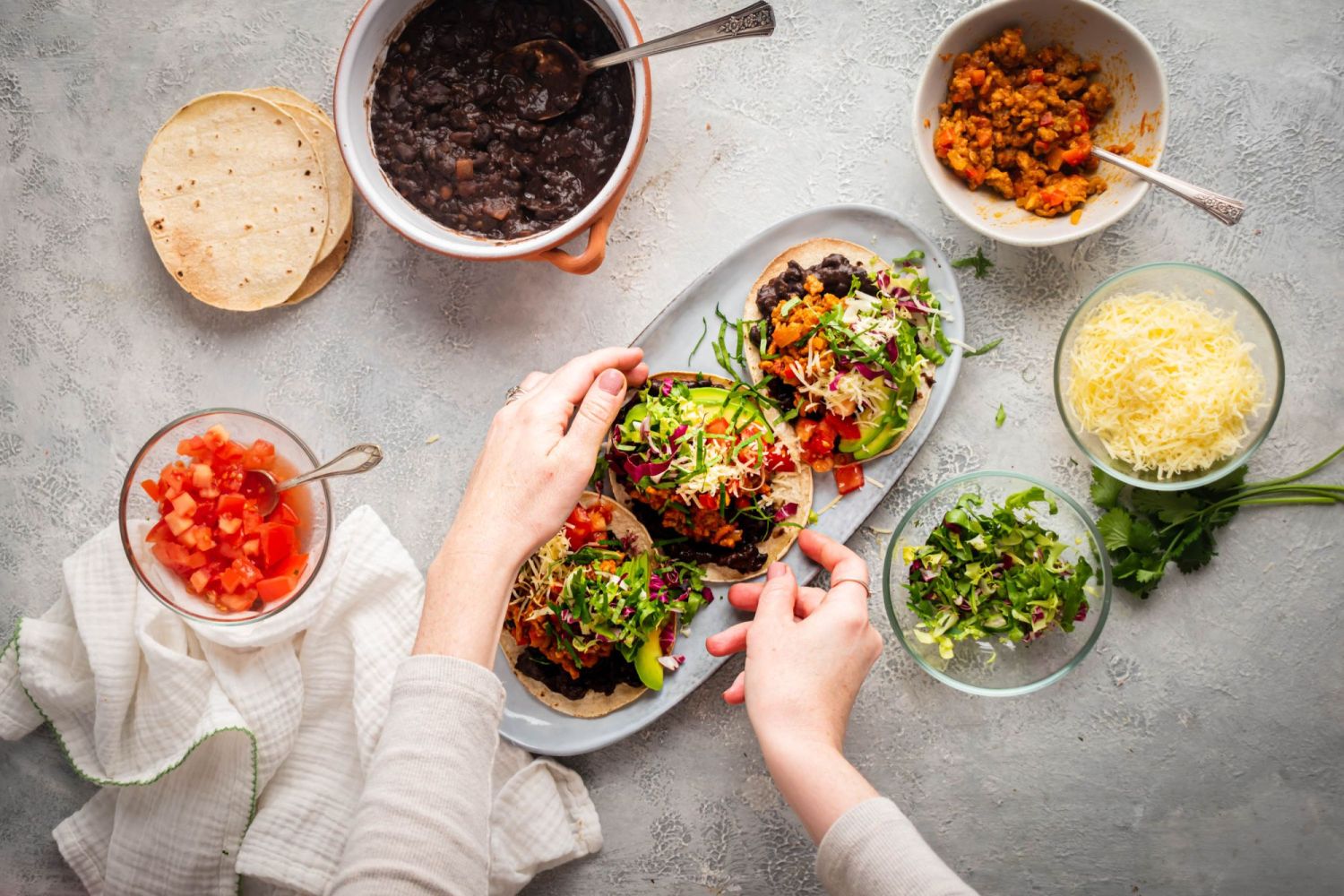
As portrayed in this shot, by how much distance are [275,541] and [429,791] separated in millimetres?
1046

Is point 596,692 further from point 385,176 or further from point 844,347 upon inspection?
point 385,176

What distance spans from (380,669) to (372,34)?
6.57ft

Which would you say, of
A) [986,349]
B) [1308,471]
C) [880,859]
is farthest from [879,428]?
[1308,471]

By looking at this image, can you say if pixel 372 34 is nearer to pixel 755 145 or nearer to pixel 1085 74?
pixel 755 145

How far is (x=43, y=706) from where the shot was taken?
3117mm

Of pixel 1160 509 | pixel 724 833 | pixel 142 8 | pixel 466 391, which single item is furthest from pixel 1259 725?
pixel 142 8

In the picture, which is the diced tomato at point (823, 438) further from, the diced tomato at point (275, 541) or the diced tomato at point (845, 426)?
the diced tomato at point (275, 541)

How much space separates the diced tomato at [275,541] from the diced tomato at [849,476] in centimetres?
174

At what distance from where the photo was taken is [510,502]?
2.52m

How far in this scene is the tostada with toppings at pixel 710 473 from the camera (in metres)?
2.94

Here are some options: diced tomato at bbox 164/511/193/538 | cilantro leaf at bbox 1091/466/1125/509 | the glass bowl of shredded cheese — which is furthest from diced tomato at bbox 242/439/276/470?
cilantro leaf at bbox 1091/466/1125/509

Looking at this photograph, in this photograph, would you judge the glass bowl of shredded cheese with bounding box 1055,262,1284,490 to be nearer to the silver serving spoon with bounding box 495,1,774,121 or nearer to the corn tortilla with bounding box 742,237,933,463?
the corn tortilla with bounding box 742,237,933,463

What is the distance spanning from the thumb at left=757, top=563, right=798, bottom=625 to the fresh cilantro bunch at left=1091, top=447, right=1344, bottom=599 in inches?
43.9

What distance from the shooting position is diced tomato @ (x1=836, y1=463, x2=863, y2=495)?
10.1ft
